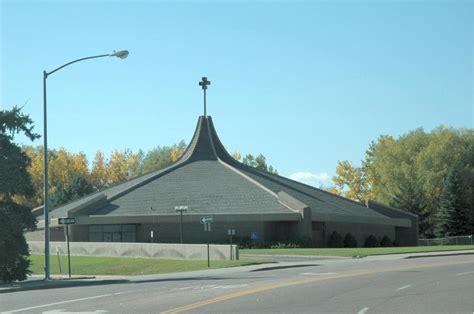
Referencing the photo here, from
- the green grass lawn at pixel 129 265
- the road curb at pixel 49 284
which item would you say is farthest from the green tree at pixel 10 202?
the green grass lawn at pixel 129 265

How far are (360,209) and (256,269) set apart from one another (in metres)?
46.2

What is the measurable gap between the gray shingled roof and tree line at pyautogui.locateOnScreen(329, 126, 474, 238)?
380 inches

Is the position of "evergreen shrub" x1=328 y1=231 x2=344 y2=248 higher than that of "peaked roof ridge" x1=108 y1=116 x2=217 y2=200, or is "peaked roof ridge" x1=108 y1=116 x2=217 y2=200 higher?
"peaked roof ridge" x1=108 y1=116 x2=217 y2=200

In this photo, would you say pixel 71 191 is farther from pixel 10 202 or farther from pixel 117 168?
pixel 10 202

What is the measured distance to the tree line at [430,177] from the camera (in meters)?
82.0

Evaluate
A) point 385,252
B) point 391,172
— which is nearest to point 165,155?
point 391,172

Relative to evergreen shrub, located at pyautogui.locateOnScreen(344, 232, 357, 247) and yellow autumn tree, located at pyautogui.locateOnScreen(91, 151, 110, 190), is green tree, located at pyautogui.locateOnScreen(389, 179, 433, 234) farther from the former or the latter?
yellow autumn tree, located at pyautogui.locateOnScreen(91, 151, 110, 190)

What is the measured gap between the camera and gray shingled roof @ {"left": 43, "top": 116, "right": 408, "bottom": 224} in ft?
222

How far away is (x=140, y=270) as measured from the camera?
3950 cm

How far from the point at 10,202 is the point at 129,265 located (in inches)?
552

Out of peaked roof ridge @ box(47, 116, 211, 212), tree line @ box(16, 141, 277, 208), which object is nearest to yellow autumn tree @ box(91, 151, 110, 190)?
tree line @ box(16, 141, 277, 208)

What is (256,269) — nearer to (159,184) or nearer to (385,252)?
(385,252)

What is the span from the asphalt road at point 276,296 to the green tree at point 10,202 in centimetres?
433

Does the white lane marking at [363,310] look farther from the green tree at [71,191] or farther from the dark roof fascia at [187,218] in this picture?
the green tree at [71,191]
